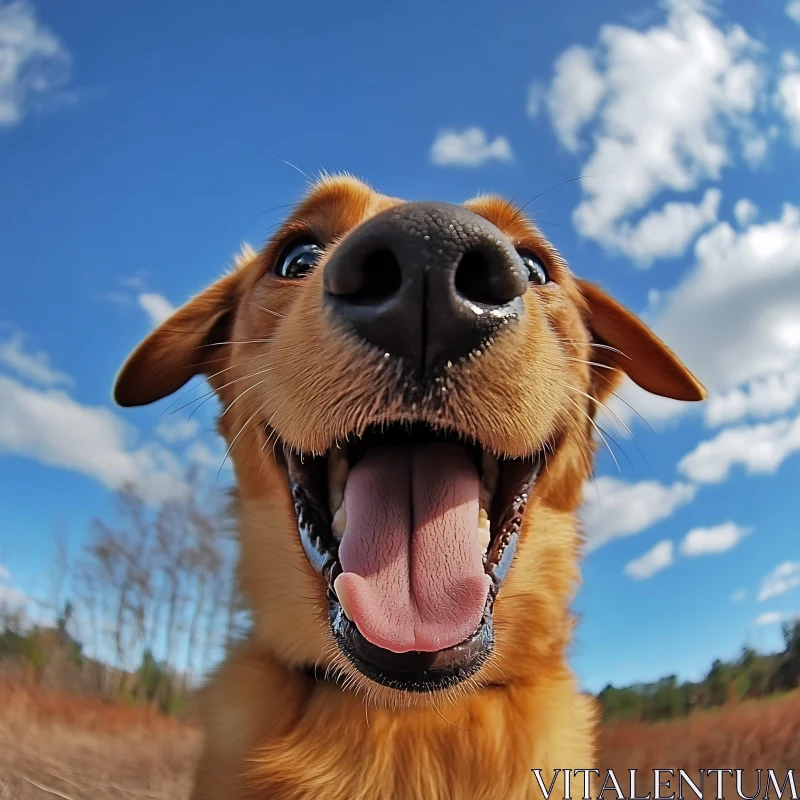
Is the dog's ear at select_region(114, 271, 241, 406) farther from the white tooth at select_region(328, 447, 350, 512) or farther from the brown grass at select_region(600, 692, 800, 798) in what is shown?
the brown grass at select_region(600, 692, 800, 798)

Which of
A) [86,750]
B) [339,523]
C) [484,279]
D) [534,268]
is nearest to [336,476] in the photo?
[339,523]

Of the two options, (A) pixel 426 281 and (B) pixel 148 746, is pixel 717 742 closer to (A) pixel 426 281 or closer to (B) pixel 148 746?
(A) pixel 426 281

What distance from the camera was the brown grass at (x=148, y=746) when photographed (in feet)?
11.2

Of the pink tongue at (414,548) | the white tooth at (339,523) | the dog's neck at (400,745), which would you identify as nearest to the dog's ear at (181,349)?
the white tooth at (339,523)

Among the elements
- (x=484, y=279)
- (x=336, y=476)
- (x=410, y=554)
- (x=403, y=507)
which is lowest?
(x=410, y=554)

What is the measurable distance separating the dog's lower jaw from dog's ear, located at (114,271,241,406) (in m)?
1.59

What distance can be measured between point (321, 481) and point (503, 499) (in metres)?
0.71

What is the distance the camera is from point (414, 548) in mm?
2043

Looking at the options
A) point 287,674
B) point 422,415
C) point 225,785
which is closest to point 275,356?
point 422,415

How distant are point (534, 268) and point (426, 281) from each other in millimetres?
1453

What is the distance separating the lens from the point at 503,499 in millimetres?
2457

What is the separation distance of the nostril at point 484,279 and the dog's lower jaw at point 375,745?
148 centimetres

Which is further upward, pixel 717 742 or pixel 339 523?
pixel 339 523

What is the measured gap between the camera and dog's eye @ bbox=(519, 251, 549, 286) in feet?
9.35
